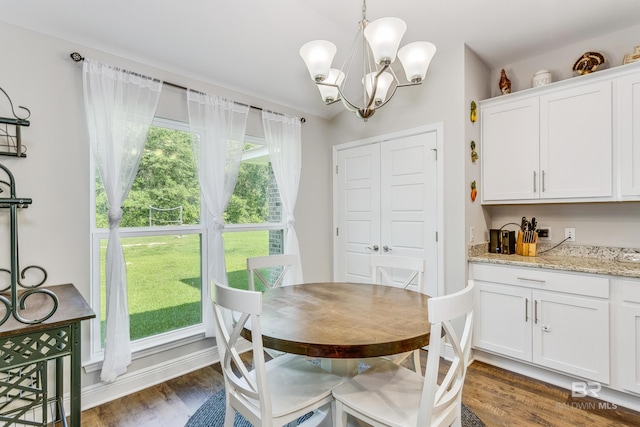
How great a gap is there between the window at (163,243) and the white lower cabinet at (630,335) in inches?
114

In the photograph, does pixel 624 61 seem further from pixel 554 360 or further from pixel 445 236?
pixel 554 360


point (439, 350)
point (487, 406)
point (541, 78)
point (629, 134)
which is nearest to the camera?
point (439, 350)

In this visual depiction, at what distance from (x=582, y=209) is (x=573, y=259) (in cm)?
46

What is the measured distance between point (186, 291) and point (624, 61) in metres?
3.80

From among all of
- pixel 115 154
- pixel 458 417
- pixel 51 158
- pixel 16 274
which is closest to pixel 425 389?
pixel 458 417

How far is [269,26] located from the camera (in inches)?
91.7

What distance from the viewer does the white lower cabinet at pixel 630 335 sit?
1.97 metres

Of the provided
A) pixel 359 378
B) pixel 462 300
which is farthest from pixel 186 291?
pixel 462 300

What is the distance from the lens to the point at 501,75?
9.53 ft

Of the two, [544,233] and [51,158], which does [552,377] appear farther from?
[51,158]

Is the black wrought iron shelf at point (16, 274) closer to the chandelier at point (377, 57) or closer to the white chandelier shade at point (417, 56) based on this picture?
the chandelier at point (377, 57)

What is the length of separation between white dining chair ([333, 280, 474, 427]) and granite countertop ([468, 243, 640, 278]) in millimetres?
1404

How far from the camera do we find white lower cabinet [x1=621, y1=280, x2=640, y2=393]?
1.97m

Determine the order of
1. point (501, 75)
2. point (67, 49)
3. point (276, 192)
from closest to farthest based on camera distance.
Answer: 1. point (67, 49)
2. point (501, 75)
3. point (276, 192)
